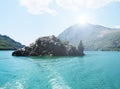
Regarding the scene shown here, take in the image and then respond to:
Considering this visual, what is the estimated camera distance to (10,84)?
55.4 meters

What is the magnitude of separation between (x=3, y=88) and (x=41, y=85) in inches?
383

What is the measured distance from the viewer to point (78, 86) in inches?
2156

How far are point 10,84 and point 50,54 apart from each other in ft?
471

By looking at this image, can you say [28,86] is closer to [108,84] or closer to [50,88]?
[50,88]

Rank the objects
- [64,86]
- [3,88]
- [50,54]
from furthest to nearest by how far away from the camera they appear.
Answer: [50,54] → [64,86] → [3,88]

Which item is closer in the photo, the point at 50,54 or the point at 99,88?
the point at 99,88

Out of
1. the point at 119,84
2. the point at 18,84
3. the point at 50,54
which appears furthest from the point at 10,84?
the point at 50,54

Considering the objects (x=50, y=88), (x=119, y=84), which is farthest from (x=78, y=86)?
(x=119, y=84)

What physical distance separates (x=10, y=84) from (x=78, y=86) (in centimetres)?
1749

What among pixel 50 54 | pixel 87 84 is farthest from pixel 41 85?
pixel 50 54

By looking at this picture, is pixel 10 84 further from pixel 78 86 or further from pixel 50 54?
pixel 50 54

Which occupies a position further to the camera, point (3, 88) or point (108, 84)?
point (108, 84)

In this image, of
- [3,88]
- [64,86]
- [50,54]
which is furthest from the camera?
[50,54]

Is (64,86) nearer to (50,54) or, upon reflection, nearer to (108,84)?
(108,84)
